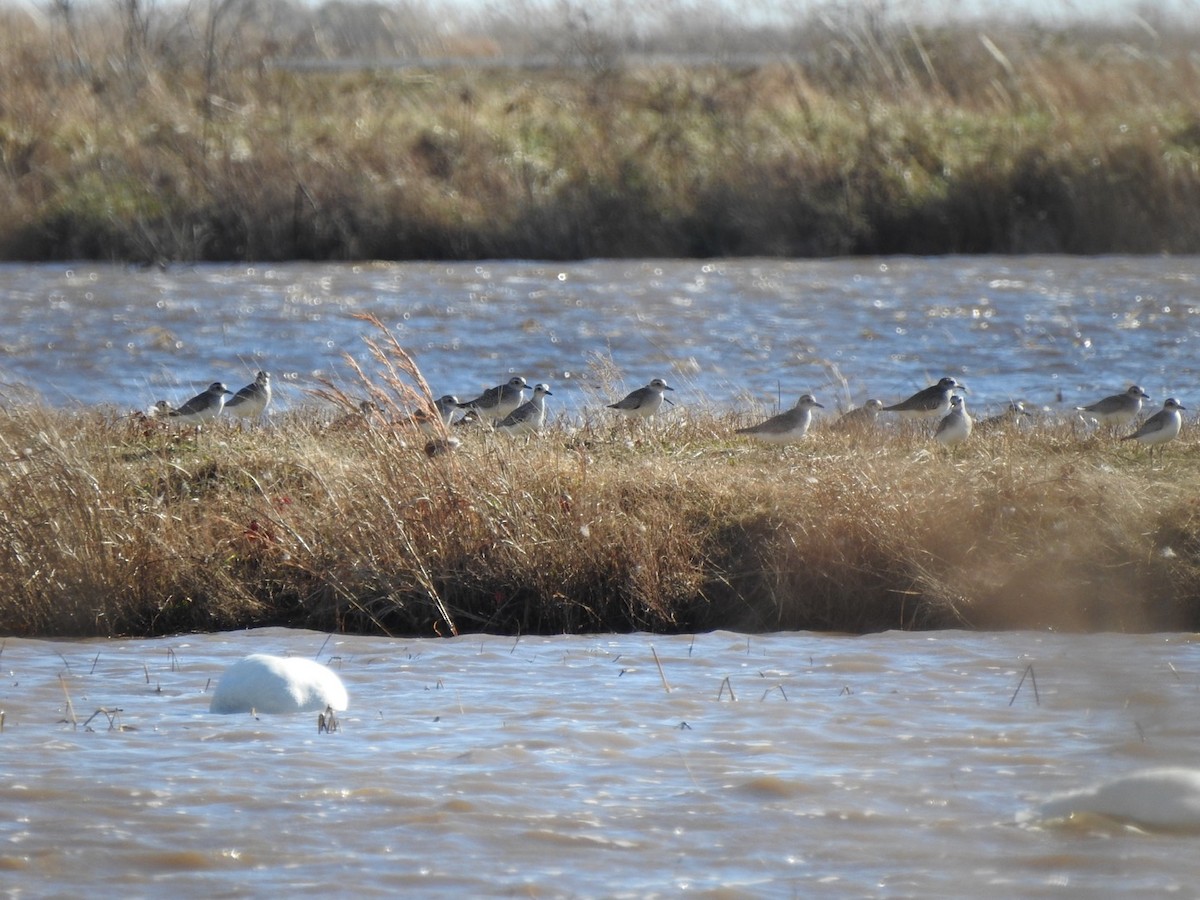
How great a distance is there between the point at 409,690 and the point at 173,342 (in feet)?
39.5

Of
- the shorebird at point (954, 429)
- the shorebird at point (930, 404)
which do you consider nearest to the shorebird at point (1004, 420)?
the shorebird at point (930, 404)

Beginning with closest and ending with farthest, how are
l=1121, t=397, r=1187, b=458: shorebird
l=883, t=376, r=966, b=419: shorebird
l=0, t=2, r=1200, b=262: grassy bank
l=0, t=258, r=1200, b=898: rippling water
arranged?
1. l=0, t=258, r=1200, b=898: rippling water
2. l=1121, t=397, r=1187, b=458: shorebird
3. l=883, t=376, r=966, b=419: shorebird
4. l=0, t=2, r=1200, b=262: grassy bank

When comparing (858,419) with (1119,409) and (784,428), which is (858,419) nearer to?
(784,428)

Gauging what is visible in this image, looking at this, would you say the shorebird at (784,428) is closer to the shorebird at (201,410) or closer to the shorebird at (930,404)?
the shorebird at (930,404)

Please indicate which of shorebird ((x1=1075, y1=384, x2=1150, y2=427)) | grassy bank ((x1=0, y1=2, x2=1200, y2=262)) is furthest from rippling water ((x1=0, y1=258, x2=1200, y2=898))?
grassy bank ((x1=0, y1=2, x2=1200, y2=262))

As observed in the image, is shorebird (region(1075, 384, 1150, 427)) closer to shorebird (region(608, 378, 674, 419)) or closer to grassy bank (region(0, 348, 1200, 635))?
shorebird (region(608, 378, 674, 419))

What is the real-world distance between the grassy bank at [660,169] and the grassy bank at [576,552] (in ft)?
52.9

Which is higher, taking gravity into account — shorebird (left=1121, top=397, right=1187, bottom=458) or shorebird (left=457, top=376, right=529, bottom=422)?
shorebird (left=1121, top=397, right=1187, bottom=458)

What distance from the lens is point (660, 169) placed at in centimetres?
2547

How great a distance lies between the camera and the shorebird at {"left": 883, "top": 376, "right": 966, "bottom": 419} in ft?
41.1

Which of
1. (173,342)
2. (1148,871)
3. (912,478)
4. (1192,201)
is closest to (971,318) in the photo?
(1192,201)

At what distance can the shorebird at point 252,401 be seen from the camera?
12.1 meters

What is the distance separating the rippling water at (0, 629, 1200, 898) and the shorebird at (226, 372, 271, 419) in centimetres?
415

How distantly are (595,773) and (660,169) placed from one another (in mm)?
19825
